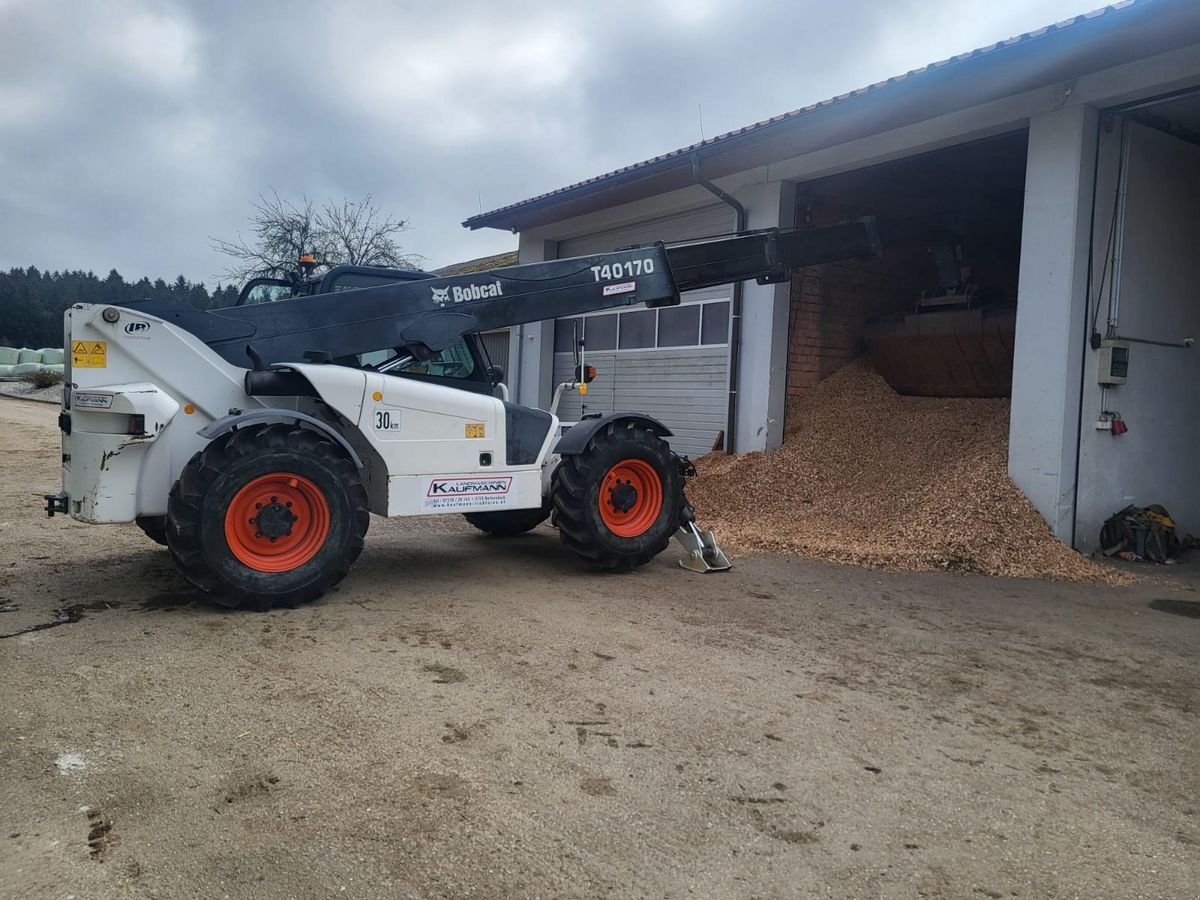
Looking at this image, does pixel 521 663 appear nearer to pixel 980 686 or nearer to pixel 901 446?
pixel 980 686

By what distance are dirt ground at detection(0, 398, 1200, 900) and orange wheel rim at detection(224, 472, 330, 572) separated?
39 cm

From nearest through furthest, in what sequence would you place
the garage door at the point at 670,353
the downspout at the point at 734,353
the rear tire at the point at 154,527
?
the rear tire at the point at 154,527 → the downspout at the point at 734,353 → the garage door at the point at 670,353

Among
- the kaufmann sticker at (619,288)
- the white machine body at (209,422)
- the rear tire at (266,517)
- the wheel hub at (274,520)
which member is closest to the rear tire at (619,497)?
the white machine body at (209,422)

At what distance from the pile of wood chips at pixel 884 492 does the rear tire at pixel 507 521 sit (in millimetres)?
1854

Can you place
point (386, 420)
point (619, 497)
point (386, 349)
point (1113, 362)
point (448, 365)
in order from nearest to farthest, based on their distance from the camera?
1. point (386, 420)
2. point (386, 349)
3. point (448, 365)
4. point (619, 497)
5. point (1113, 362)

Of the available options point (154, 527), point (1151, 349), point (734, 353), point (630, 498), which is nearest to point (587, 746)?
point (630, 498)

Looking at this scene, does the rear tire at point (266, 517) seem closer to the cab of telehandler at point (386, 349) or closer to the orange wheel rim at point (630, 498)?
the cab of telehandler at point (386, 349)

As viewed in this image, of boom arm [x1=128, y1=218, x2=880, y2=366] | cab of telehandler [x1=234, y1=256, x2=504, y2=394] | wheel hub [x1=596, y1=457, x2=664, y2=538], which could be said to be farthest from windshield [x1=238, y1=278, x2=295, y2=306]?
wheel hub [x1=596, y1=457, x2=664, y2=538]

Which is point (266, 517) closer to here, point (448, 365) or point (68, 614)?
point (68, 614)

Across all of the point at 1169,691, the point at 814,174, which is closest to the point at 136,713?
the point at 1169,691

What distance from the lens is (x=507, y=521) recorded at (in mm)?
8359

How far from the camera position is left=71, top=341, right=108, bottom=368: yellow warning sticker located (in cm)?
541

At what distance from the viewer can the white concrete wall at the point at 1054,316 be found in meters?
7.94

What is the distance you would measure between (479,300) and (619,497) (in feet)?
6.25
